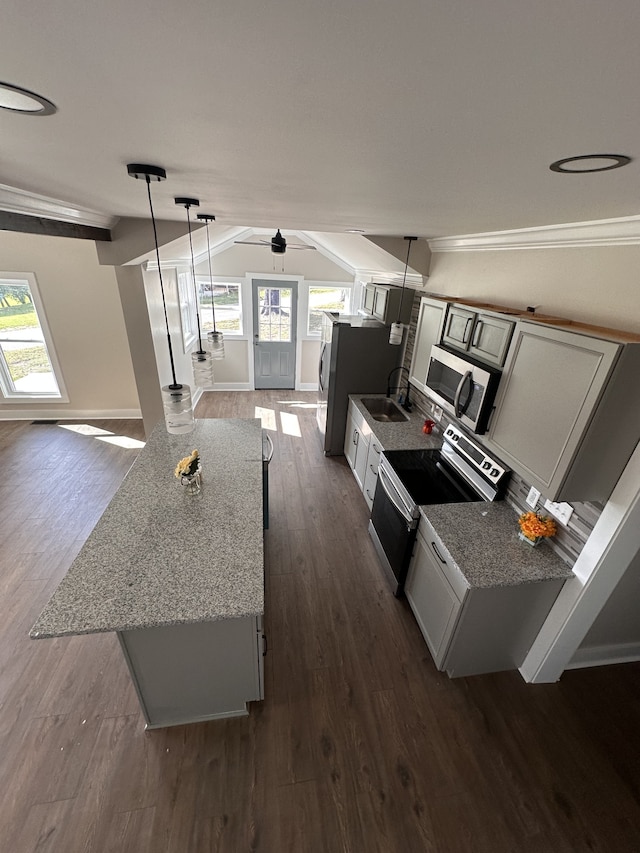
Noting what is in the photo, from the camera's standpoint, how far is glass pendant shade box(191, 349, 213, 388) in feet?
7.20

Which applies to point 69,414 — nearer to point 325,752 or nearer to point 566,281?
point 325,752

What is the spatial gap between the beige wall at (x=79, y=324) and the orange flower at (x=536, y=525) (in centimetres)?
513

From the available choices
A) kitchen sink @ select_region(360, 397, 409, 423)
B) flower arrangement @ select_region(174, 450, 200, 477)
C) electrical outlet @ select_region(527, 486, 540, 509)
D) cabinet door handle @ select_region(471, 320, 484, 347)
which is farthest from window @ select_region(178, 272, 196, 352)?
electrical outlet @ select_region(527, 486, 540, 509)

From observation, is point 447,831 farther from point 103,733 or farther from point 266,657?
point 103,733

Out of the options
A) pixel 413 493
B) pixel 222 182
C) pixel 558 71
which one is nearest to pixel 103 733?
pixel 413 493

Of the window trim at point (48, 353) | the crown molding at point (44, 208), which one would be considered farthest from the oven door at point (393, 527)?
the window trim at point (48, 353)

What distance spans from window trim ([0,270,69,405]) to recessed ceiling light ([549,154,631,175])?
5.64m

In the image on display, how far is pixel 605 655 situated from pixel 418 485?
1.54 meters

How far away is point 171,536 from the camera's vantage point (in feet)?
6.25

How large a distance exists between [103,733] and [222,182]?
277 cm

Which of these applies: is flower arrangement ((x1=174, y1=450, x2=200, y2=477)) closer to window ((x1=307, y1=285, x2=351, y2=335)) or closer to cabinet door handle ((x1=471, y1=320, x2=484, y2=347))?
cabinet door handle ((x1=471, y1=320, x2=484, y2=347))

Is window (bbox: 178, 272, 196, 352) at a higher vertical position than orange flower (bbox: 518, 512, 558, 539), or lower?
higher

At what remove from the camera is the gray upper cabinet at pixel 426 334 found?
8.42 feet

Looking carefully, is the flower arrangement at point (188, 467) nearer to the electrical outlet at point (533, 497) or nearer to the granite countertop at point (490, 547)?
the granite countertop at point (490, 547)
